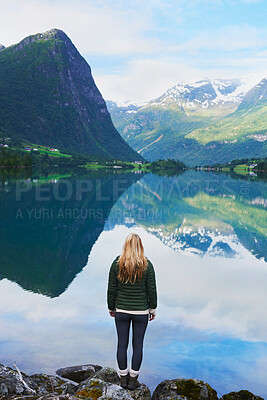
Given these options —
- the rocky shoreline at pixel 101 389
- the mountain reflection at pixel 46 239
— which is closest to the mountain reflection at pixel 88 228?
the mountain reflection at pixel 46 239

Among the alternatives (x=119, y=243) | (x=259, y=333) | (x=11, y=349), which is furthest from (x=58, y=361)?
(x=119, y=243)

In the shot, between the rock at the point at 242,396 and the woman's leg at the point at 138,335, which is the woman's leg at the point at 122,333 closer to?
the woman's leg at the point at 138,335

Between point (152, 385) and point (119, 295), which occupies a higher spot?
point (119, 295)

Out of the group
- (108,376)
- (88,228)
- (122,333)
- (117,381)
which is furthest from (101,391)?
(88,228)

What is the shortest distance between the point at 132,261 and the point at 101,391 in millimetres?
3005

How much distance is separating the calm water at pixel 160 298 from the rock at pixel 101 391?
251 cm

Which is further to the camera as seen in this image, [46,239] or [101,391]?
[46,239]

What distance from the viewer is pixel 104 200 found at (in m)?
62.2

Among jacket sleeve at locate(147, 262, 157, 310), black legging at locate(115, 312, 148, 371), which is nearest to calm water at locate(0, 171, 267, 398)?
black legging at locate(115, 312, 148, 371)

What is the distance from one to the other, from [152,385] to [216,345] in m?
3.41

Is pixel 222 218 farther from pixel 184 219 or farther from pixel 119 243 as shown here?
pixel 119 243

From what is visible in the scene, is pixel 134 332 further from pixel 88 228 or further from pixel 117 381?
pixel 88 228

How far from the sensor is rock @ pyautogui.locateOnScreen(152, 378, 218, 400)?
9.03 m

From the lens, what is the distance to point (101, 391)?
27.3 feet
